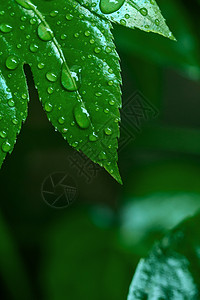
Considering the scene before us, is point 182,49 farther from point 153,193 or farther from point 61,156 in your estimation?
point 61,156

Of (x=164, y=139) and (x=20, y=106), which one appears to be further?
(x=164, y=139)

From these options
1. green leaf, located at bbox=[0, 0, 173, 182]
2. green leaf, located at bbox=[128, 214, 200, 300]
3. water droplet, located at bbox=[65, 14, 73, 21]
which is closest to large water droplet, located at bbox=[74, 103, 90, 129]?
green leaf, located at bbox=[0, 0, 173, 182]

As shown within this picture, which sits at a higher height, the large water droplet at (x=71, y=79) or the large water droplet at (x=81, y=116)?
the large water droplet at (x=71, y=79)

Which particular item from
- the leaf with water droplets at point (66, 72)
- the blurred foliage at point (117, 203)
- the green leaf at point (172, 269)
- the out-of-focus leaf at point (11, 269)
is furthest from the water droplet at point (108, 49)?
the out-of-focus leaf at point (11, 269)

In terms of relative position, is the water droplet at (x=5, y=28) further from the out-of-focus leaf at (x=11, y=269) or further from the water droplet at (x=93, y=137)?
the out-of-focus leaf at (x=11, y=269)

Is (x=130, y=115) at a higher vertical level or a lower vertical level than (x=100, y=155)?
lower

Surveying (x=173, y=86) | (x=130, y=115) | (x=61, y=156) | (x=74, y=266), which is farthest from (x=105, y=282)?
(x=173, y=86)
